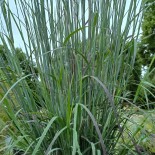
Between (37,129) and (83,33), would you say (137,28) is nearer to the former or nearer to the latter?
(83,33)

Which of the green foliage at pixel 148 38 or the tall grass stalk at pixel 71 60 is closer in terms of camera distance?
the tall grass stalk at pixel 71 60

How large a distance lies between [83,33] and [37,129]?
0.40 m

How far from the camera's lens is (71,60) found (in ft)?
3.72

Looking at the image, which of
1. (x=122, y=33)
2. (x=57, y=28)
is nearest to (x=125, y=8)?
(x=122, y=33)

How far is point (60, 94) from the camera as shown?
1.02m

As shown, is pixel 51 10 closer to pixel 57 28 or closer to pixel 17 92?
pixel 57 28

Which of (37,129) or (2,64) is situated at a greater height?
(2,64)

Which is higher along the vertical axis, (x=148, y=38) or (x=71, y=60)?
(x=71, y=60)

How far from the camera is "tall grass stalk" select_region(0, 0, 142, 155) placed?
1052 millimetres

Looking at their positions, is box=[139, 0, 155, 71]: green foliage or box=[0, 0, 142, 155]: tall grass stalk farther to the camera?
box=[139, 0, 155, 71]: green foliage

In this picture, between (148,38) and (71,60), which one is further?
(148,38)

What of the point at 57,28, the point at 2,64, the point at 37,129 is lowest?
the point at 37,129

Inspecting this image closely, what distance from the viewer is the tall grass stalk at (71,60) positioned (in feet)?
3.45

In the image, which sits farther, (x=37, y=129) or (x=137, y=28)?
(x=137, y=28)
